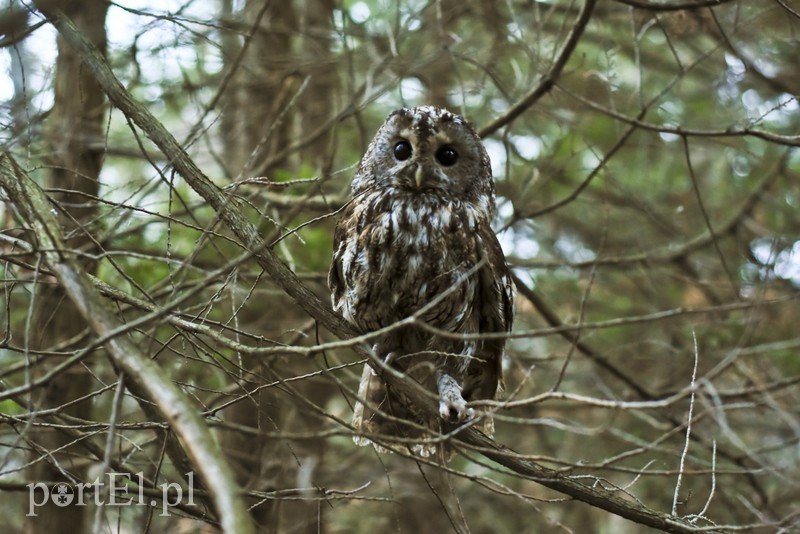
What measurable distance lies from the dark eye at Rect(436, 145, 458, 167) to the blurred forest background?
1.19 ft

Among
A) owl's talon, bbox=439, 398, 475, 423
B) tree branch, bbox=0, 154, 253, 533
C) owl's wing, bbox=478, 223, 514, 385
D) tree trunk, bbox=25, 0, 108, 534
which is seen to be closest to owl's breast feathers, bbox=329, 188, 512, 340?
owl's wing, bbox=478, 223, 514, 385

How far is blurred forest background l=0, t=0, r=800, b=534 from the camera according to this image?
333 centimetres

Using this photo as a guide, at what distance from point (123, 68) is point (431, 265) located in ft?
8.53

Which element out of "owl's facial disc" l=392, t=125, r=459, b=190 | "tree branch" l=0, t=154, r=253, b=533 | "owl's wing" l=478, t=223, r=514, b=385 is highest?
"owl's facial disc" l=392, t=125, r=459, b=190

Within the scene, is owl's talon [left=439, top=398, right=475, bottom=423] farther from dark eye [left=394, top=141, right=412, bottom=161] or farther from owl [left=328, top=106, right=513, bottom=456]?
dark eye [left=394, top=141, right=412, bottom=161]

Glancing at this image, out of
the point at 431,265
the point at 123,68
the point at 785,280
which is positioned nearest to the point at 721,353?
the point at 785,280

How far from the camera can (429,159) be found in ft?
12.2

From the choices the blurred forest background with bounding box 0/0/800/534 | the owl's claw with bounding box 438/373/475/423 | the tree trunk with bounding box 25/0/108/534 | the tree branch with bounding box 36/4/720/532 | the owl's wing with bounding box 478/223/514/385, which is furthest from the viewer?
the tree trunk with bounding box 25/0/108/534

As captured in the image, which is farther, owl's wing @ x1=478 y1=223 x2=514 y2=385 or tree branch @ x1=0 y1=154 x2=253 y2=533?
owl's wing @ x1=478 y1=223 x2=514 y2=385

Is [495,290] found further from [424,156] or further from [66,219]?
[66,219]

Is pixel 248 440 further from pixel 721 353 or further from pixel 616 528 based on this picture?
pixel 616 528

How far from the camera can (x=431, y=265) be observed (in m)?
3.46

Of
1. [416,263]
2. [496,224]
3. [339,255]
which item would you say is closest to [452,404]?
[416,263]

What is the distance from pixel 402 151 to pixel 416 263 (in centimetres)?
65
